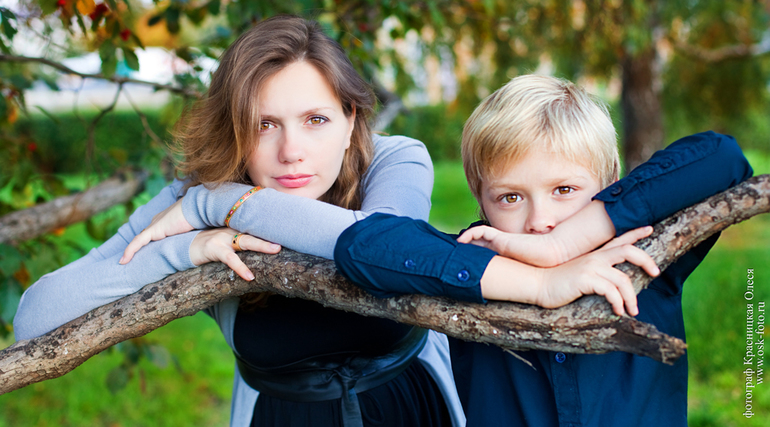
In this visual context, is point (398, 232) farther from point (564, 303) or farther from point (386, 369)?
point (386, 369)

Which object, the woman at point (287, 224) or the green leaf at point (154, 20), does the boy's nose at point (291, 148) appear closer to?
the woman at point (287, 224)

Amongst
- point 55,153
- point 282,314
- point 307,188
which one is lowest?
point 282,314

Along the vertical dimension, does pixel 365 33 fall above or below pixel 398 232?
above

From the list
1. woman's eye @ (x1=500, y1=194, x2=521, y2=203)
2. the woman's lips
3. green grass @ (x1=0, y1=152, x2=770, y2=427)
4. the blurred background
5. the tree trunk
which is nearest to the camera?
woman's eye @ (x1=500, y1=194, x2=521, y2=203)

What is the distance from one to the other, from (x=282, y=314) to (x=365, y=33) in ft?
5.27

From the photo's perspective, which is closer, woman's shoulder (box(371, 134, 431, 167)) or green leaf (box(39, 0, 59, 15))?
woman's shoulder (box(371, 134, 431, 167))

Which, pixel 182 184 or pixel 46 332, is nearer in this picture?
pixel 46 332

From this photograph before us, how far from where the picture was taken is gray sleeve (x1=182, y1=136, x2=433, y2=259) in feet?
3.63

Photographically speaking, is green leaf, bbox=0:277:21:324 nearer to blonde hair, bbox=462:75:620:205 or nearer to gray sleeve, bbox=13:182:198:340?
gray sleeve, bbox=13:182:198:340

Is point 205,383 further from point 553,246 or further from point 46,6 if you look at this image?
point 553,246

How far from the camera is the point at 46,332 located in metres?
1.26

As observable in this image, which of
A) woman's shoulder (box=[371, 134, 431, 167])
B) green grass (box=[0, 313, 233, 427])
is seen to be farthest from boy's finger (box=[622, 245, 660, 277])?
green grass (box=[0, 313, 233, 427])

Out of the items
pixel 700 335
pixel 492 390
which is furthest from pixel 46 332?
pixel 700 335

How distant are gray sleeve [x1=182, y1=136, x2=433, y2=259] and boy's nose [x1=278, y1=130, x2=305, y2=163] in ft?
0.27
